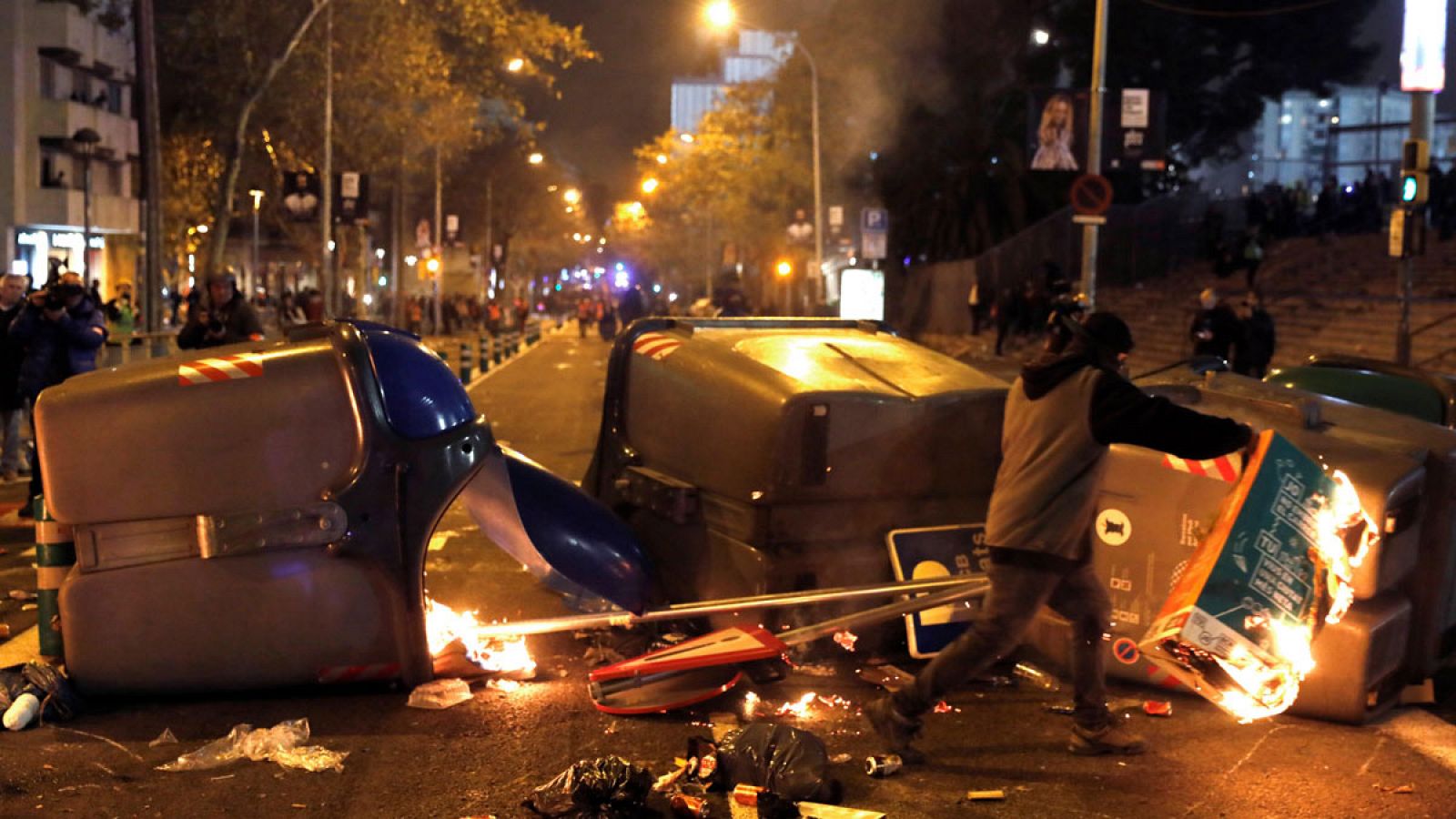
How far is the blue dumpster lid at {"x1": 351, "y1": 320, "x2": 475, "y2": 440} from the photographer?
546cm

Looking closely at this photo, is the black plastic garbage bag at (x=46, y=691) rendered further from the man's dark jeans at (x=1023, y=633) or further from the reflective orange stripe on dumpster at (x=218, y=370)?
the man's dark jeans at (x=1023, y=633)

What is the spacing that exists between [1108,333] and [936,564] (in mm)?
1890

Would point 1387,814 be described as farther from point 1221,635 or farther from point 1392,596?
point 1392,596

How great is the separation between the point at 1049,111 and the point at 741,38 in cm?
13085

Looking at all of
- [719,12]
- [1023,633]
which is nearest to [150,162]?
[719,12]

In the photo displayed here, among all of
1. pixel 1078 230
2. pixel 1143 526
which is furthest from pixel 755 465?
pixel 1078 230

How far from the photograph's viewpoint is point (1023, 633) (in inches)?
188

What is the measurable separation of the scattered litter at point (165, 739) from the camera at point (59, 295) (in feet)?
18.9

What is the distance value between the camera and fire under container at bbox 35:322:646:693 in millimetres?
4852

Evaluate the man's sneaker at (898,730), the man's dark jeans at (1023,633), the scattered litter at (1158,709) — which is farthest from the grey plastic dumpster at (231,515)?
the scattered litter at (1158,709)

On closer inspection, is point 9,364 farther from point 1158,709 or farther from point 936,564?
point 1158,709

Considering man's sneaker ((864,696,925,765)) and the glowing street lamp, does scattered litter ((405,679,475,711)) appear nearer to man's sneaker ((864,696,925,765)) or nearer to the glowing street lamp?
man's sneaker ((864,696,925,765))

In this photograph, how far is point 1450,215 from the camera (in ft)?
89.1

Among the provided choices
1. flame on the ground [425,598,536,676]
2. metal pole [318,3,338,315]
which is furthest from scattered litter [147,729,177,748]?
metal pole [318,3,338,315]
